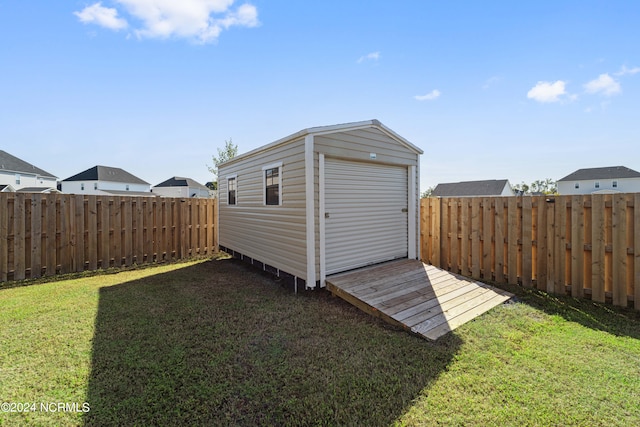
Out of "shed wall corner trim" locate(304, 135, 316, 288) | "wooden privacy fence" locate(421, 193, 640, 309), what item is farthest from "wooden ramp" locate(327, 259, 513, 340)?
"wooden privacy fence" locate(421, 193, 640, 309)

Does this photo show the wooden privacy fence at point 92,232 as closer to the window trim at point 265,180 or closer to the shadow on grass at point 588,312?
the window trim at point 265,180

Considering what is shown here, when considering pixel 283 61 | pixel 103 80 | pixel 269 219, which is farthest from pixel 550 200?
pixel 103 80

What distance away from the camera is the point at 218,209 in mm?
8844

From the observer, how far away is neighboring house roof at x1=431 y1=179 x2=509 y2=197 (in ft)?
107

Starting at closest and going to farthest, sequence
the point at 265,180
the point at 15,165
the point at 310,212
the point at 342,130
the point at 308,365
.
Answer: the point at 308,365, the point at 310,212, the point at 342,130, the point at 265,180, the point at 15,165

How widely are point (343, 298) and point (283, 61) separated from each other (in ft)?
22.2

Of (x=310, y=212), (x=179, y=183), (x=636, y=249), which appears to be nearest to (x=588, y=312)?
(x=636, y=249)

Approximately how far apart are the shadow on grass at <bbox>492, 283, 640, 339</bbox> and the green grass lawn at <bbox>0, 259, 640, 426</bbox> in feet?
0.09

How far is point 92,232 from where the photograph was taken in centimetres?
668

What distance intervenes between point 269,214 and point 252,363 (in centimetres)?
356

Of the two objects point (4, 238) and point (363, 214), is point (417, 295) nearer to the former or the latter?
point (363, 214)

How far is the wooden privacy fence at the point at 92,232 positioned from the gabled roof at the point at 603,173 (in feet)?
155

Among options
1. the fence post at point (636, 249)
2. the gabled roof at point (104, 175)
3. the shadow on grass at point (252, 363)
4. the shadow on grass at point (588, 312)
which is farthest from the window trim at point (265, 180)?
the gabled roof at point (104, 175)

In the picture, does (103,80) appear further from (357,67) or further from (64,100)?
(357,67)
